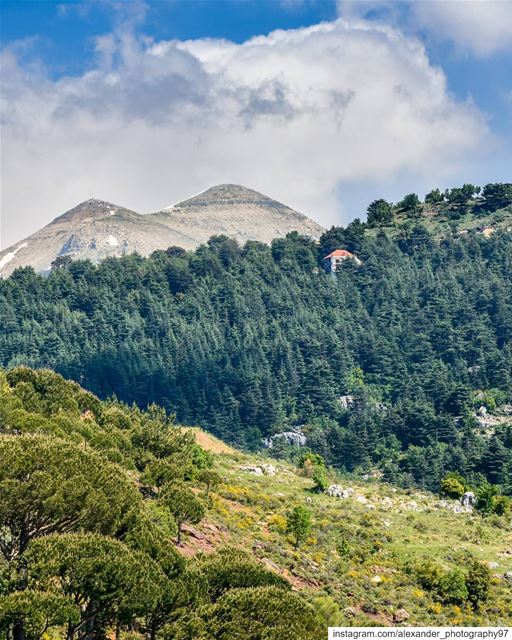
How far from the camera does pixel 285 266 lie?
7495 inches

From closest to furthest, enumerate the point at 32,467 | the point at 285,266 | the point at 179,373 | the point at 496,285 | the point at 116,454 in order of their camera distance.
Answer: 1. the point at 32,467
2. the point at 116,454
3. the point at 179,373
4. the point at 496,285
5. the point at 285,266

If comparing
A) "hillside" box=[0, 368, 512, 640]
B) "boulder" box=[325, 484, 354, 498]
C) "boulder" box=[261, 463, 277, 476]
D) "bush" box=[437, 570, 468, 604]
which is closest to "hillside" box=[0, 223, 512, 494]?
"boulder" box=[261, 463, 277, 476]

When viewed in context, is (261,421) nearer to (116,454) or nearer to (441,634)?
(116,454)

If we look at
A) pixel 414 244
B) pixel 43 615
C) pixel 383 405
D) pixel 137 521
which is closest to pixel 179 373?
pixel 383 405

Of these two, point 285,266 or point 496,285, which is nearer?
point 496,285

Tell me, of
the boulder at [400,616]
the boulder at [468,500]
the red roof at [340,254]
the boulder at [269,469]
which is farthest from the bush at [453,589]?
the red roof at [340,254]

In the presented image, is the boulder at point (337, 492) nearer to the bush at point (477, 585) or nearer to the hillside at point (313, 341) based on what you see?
the bush at point (477, 585)

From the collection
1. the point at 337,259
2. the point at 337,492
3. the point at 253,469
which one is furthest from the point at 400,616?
the point at 337,259

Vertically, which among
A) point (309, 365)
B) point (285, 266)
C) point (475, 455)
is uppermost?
point (285, 266)

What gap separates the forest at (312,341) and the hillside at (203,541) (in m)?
29.7

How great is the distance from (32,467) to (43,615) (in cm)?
785

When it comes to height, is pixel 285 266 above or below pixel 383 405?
above

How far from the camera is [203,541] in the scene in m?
55.6

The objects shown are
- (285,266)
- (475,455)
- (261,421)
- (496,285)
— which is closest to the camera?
(475,455)
